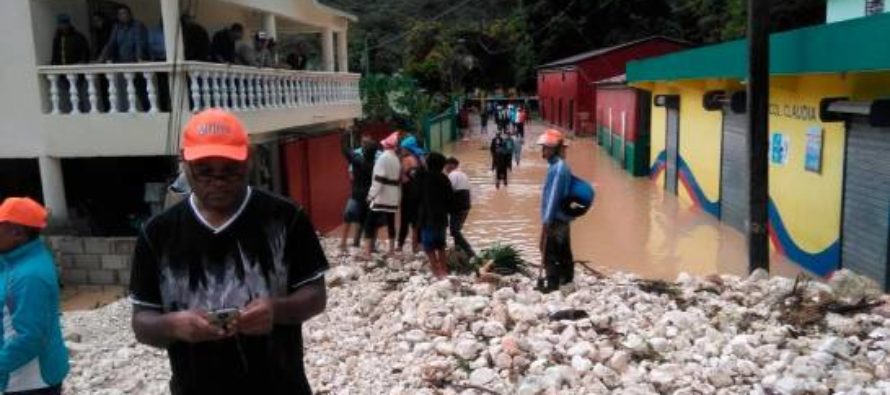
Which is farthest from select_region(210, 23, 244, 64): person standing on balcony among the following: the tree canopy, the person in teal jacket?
the tree canopy

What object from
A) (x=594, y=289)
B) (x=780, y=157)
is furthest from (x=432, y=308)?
(x=780, y=157)

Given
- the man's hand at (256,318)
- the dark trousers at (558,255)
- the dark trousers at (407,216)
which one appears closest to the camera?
the man's hand at (256,318)

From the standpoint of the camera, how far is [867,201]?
29.0 feet

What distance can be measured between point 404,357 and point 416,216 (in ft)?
15.7

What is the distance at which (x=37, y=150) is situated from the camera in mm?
9828

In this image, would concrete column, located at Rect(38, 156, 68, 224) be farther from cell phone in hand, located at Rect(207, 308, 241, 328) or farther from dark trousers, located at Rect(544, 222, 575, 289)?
cell phone in hand, located at Rect(207, 308, 241, 328)

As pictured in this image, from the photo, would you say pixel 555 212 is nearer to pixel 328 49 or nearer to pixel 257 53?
pixel 257 53

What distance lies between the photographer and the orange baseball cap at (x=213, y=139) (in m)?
2.27

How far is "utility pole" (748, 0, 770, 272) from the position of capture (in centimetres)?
865

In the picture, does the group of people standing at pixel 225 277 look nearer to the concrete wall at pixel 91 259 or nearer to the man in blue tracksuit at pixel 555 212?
the man in blue tracksuit at pixel 555 212

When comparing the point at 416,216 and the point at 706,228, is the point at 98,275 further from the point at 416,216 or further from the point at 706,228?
the point at 706,228

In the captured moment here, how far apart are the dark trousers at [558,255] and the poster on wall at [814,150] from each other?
4.50 meters

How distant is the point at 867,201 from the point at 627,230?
601 centimetres

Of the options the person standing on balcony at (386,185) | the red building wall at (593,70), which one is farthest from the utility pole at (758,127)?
the red building wall at (593,70)
